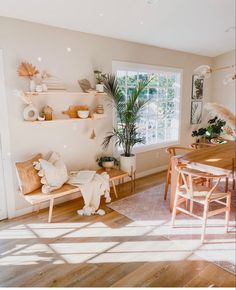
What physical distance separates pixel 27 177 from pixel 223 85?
5030 millimetres

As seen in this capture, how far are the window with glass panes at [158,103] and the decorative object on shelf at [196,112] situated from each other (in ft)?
1.85

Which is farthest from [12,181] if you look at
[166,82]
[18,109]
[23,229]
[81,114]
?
[166,82]

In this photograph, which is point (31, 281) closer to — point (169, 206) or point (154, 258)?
point (154, 258)

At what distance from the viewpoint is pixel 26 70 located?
301 cm

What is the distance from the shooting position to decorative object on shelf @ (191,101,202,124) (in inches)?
225

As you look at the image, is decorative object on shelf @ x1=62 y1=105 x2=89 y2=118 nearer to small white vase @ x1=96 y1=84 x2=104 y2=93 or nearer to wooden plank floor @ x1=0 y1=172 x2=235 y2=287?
small white vase @ x1=96 y1=84 x2=104 y2=93

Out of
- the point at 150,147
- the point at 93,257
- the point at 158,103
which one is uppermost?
the point at 158,103

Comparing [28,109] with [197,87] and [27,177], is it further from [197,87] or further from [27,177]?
[197,87]

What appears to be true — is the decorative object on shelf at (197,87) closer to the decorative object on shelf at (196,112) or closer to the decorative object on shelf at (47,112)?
the decorative object on shelf at (196,112)

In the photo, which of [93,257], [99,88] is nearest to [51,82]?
[99,88]

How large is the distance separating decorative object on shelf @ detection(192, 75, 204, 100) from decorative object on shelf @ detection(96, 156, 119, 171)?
2801mm

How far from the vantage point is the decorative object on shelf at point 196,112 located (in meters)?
5.72

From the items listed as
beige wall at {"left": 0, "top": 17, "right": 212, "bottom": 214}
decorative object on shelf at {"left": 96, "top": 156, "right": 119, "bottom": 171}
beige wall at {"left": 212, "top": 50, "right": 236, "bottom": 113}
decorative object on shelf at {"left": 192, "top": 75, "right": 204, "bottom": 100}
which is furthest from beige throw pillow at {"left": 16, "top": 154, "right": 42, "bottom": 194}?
beige wall at {"left": 212, "top": 50, "right": 236, "bottom": 113}

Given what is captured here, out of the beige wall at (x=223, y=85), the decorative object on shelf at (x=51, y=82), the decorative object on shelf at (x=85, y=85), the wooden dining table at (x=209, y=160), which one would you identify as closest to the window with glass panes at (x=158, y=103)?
the decorative object on shelf at (x=85, y=85)
